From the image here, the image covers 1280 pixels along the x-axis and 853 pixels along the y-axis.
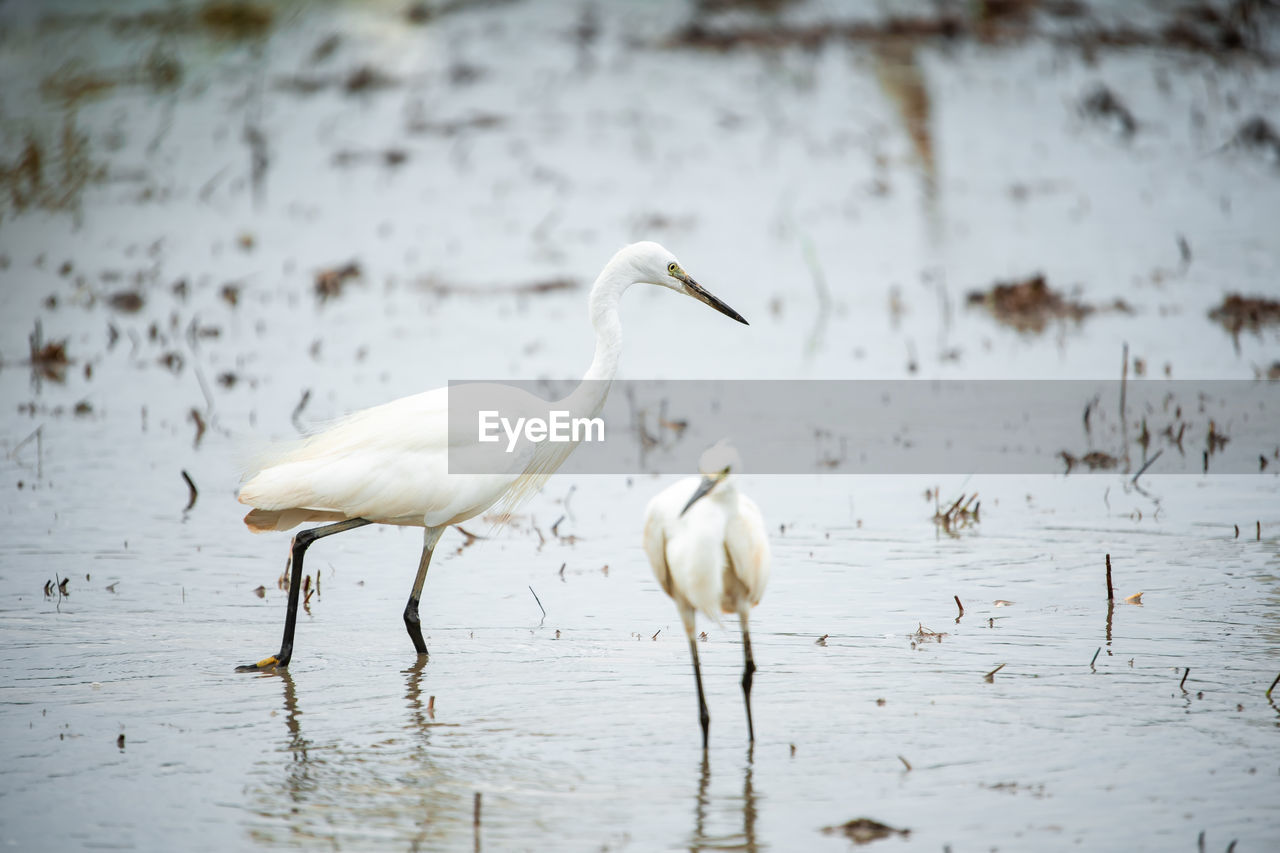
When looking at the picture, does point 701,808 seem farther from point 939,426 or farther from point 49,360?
point 49,360

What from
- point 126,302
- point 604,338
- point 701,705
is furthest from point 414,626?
point 126,302

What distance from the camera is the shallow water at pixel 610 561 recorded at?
4504 mm

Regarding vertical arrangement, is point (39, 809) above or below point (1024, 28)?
below

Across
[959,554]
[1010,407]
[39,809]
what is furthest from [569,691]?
[1010,407]

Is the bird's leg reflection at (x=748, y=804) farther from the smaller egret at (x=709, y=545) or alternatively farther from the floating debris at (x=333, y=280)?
the floating debris at (x=333, y=280)

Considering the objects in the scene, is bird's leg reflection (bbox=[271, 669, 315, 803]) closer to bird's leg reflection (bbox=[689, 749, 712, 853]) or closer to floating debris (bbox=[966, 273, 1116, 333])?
bird's leg reflection (bbox=[689, 749, 712, 853])

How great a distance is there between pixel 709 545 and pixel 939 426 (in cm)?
502

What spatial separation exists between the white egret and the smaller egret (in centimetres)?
126

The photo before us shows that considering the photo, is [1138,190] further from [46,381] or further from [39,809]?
[39,809]

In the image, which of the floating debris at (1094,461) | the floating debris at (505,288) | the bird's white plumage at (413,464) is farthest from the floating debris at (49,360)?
the floating debris at (1094,461)

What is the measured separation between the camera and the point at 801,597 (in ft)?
21.1

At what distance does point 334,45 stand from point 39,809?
74.3 feet

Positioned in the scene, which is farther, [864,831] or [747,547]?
[747,547]

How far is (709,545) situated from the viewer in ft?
15.0
